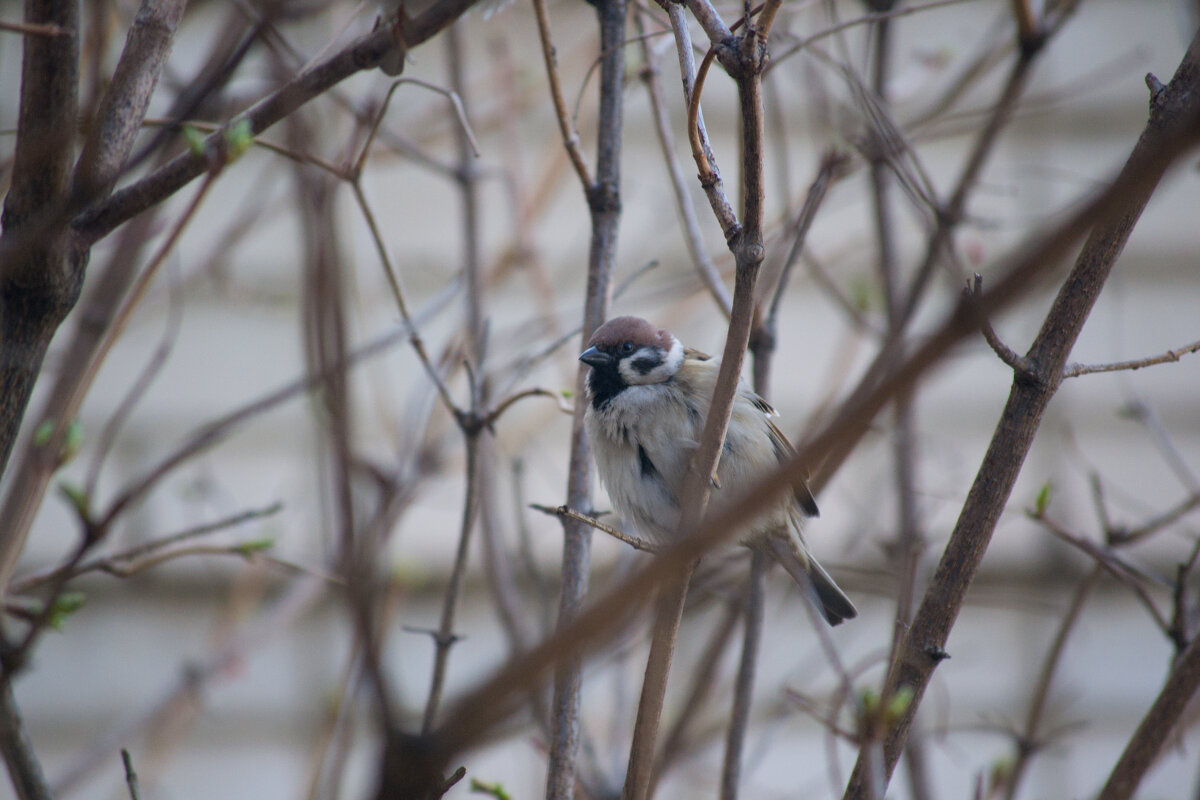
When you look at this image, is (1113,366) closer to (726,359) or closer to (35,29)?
(726,359)

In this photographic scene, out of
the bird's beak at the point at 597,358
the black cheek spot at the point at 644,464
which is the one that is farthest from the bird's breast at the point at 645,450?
the bird's beak at the point at 597,358

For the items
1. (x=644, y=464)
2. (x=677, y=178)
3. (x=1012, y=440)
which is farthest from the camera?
(x=644, y=464)

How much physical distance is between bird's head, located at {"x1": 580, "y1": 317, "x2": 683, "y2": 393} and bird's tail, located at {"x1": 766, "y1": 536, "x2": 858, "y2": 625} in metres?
0.42

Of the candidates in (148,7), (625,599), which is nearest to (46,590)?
(148,7)

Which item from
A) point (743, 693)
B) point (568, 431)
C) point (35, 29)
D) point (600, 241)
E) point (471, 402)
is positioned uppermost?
point (568, 431)

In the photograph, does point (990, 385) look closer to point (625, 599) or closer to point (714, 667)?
point (714, 667)

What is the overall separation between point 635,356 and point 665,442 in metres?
0.19

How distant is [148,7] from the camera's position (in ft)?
3.46

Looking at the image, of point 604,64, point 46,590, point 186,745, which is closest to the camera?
point 604,64

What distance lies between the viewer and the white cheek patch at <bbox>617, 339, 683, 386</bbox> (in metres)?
2.01

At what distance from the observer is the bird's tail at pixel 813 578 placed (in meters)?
1.97

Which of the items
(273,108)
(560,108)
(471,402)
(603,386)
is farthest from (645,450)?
(273,108)

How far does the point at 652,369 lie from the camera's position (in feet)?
6.68

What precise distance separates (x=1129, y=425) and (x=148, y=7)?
4.17 metres
